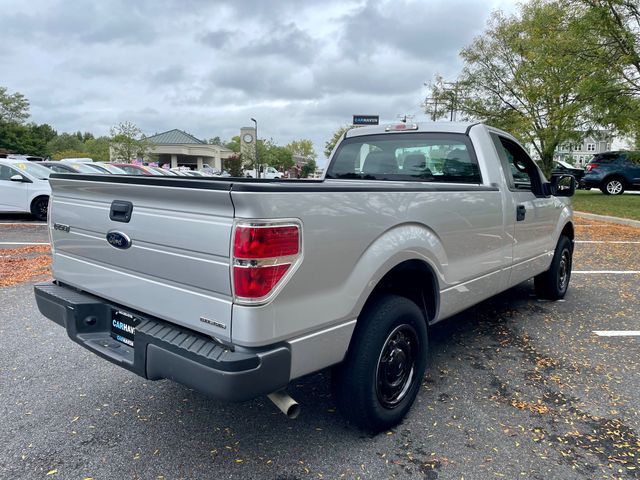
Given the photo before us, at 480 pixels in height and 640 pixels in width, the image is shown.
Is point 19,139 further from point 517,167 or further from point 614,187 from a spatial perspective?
point 517,167

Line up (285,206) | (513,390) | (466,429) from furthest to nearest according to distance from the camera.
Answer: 1. (513,390)
2. (466,429)
3. (285,206)

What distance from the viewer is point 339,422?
2.91 m

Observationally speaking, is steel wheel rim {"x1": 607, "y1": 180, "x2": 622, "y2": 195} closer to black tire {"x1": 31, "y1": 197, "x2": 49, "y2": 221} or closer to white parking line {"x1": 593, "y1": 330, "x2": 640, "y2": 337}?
white parking line {"x1": 593, "y1": 330, "x2": 640, "y2": 337}

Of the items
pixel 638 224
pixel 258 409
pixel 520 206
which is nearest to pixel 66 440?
pixel 258 409

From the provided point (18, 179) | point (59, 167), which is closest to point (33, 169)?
point (18, 179)

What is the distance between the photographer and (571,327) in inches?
184

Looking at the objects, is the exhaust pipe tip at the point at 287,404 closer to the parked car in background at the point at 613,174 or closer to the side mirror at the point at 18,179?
the side mirror at the point at 18,179

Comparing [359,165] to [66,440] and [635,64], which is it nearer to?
[66,440]

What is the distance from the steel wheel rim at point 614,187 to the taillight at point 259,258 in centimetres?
2358

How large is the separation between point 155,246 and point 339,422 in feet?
5.15

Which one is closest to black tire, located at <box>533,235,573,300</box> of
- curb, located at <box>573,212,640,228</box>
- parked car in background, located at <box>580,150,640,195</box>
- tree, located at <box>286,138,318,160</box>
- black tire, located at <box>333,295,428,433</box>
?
black tire, located at <box>333,295,428,433</box>

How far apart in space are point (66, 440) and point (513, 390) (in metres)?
2.91

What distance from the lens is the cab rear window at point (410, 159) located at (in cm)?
405

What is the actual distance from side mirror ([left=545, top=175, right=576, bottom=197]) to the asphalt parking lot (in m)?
1.44
